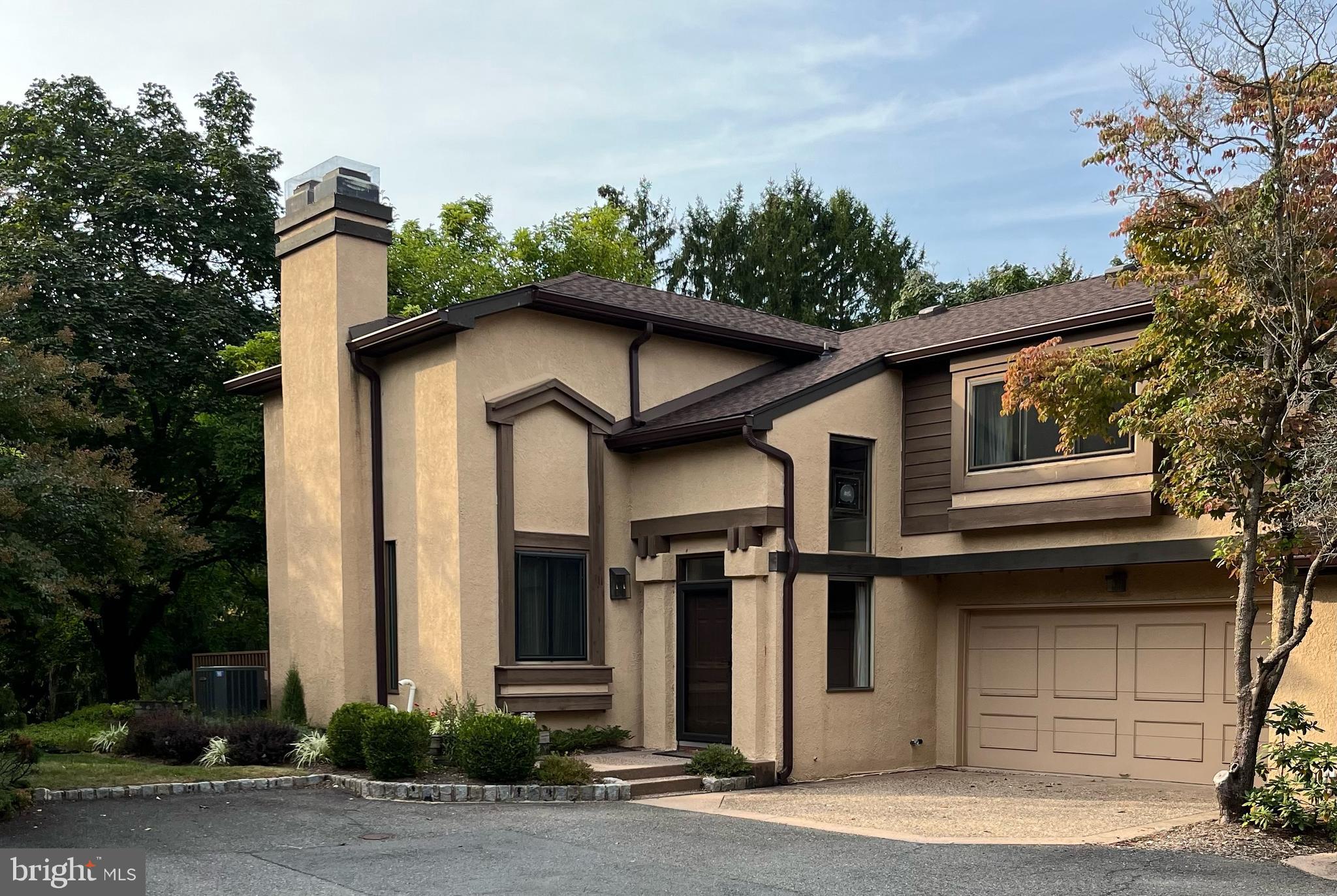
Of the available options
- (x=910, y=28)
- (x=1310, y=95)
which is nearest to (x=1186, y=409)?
(x=1310, y=95)

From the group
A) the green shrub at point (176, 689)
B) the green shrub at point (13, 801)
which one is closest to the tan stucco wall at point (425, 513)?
the green shrub at point (13, 801)

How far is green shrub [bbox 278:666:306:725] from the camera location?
15.5m

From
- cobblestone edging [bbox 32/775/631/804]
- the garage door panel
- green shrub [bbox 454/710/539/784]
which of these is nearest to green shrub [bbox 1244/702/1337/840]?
the garage door panel

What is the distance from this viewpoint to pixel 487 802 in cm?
1155

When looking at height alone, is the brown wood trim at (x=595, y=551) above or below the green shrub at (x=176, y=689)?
above

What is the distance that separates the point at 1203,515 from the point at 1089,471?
134cm

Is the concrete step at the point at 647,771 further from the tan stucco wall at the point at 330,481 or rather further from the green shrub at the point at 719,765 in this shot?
the tan stucco wall at the point at 330,481

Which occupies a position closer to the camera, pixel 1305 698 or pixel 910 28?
pixel 1305 698

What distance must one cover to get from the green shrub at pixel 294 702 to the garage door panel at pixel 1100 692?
8470 millimetres

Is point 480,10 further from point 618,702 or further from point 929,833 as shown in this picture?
point 929,833

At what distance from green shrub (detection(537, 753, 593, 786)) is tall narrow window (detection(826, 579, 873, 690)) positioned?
3.48 m

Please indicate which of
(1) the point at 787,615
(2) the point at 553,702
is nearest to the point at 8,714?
(2) the point at 553,702

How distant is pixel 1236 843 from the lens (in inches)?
363

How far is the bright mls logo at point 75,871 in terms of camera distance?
7625 mm
